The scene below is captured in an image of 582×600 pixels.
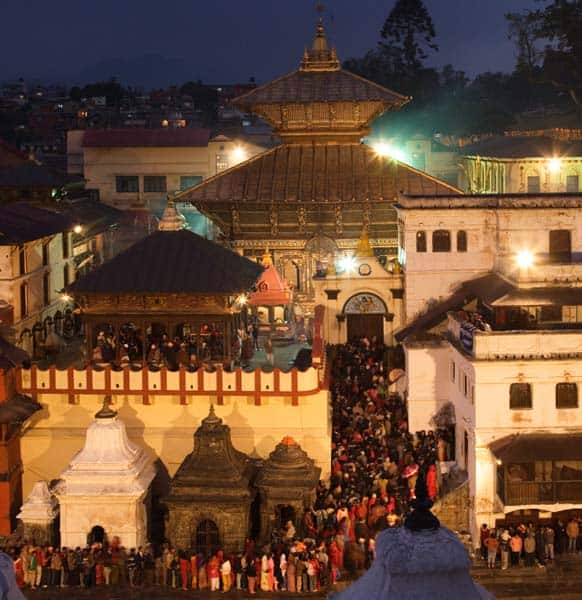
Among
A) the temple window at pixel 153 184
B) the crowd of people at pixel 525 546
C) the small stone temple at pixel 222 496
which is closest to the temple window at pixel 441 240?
the small stone temple at pixel 222 496

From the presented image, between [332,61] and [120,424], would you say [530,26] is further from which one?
[120,424]

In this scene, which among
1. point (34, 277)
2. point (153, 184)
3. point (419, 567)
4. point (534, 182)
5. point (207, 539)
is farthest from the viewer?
point (153, 184)

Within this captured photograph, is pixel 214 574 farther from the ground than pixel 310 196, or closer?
closer

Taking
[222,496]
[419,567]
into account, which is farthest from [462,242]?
[419,567]

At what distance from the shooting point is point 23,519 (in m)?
28.9

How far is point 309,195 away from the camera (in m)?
45.9

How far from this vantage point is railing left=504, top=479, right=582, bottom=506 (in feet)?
94.6

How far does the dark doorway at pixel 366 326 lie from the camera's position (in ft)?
128

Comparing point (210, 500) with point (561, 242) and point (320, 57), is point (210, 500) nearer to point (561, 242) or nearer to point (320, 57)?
point (561, 242)

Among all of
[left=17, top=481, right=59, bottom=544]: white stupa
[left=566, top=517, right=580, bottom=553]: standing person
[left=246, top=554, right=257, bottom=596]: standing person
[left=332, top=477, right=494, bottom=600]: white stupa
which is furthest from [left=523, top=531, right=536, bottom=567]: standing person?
[left=332, top=477, right=494, bottom=600]: white stupa

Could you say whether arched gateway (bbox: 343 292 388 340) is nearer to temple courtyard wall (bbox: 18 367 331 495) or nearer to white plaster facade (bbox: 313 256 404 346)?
white plaster facade (bbox: 313 256 404 346)

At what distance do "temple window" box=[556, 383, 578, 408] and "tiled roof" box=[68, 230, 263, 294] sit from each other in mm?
8248

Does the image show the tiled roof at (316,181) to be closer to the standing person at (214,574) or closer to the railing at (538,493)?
the railing at (538,493)

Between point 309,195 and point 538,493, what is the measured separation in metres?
19.3
